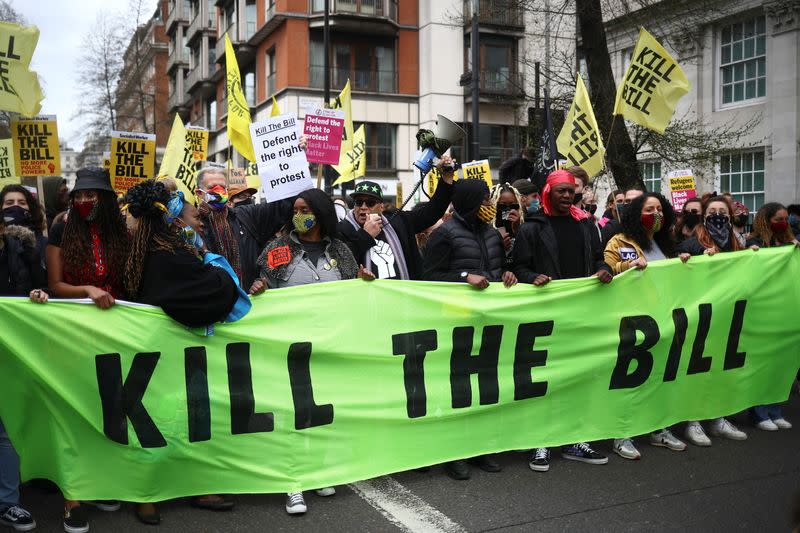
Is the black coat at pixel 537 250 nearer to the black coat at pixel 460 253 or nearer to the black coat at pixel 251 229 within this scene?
the black coat at pixel 460 253

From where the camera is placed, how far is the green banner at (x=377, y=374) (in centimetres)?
418

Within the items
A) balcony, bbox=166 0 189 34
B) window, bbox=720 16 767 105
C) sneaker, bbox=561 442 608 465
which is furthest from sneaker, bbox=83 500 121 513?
balcony, bbox=166 0 189 34

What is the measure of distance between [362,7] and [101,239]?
29.6m

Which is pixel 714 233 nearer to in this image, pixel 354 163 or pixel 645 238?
pixel 645 238

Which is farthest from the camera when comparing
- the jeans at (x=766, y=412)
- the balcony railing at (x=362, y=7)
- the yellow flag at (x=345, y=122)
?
the balcony railing at (x=362, y=7)

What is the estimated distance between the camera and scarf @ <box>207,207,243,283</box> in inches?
215

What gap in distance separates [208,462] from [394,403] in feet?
3.97

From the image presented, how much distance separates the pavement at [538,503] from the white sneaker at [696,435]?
1.08 ft

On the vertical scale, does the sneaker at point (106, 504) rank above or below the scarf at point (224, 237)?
below

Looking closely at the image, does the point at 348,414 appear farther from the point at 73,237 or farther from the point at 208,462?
the point at 73,237

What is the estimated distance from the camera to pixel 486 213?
5609mm

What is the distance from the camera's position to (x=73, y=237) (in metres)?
4.40

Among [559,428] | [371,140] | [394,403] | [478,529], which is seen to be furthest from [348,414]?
[371,140]

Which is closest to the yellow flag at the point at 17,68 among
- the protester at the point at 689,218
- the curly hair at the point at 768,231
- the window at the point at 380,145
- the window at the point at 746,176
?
the protester at the point at 689,218
